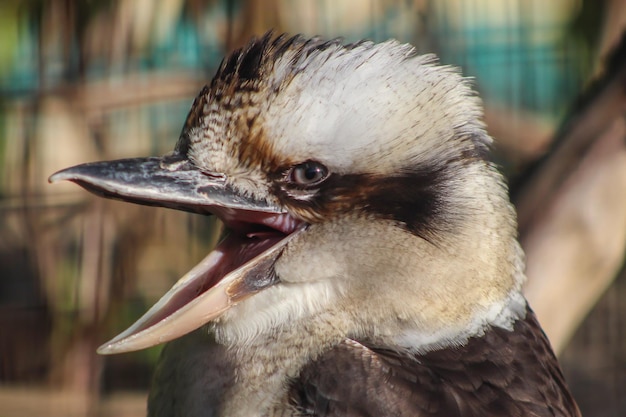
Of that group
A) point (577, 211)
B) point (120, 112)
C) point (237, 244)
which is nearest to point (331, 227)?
point (237, 244)

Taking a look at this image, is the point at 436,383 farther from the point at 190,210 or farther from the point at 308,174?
the point at 190,210

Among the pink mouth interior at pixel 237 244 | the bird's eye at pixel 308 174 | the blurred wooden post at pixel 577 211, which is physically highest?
the bird's eye at pixel 308 174

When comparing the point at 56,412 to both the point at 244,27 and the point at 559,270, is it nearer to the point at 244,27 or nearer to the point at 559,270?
the point at 244,27

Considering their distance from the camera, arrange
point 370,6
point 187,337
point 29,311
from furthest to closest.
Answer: point 29,311
point 370,6
point 187,337

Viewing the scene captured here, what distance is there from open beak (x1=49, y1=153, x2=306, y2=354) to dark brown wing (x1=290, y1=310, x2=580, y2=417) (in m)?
0.17

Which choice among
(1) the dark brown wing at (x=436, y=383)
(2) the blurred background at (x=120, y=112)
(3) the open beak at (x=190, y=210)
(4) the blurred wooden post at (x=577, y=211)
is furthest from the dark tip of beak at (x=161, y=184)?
(2) the blurred background at (x=120, y=112)

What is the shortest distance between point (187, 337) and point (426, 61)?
1.96ft

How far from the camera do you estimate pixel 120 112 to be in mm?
3695

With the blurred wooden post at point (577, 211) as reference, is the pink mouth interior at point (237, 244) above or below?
above

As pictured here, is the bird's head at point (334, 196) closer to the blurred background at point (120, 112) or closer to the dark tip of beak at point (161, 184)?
the dark tip of beak at point (161, 184)

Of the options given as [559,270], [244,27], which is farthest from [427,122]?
[244,27]

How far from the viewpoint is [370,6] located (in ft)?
11.6

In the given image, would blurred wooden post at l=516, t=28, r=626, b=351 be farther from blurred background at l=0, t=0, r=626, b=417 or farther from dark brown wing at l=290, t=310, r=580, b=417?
dark brown wing at l=290, t=310, r=580, b=417

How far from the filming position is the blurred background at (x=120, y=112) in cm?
349
